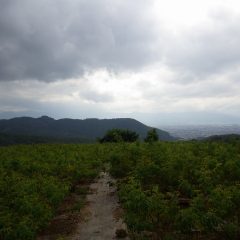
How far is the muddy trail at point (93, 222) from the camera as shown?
18.1 meters

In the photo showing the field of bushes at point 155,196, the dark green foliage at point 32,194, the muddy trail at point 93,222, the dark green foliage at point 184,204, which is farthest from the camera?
the muddy trail at point 93,222

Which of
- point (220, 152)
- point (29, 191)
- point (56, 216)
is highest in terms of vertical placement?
point (220, 152)

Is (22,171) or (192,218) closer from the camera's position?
(192,218)

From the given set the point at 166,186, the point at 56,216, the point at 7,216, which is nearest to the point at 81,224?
the point at 56,216

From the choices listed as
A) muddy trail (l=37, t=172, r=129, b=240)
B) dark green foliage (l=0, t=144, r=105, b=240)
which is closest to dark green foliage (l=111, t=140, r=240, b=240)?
muddy trail (l=37, t=172, r=129, b=240)

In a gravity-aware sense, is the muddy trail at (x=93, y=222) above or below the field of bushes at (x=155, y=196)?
below

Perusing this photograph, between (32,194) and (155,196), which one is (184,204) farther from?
(32,194)

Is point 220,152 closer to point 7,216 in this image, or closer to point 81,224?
point 81,224

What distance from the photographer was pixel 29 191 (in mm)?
20828

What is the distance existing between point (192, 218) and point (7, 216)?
812 cm

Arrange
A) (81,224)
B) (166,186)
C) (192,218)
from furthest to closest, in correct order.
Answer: (166,186) → (81,224) → (192,218)

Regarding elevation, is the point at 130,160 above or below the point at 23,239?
above

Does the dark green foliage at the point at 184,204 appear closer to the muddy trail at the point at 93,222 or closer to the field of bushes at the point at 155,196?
the field of bushes at the point at 155,196

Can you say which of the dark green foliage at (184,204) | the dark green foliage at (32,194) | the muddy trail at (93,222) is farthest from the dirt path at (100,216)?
the dark green foliage at (184,204)
